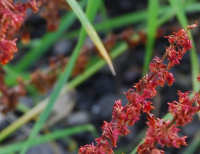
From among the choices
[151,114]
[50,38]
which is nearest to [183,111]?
[151,114]

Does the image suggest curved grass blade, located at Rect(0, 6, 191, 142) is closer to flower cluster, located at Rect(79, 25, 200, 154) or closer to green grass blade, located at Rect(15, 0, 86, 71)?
green grass blade, located at Rect(15, 0, 86, 71)

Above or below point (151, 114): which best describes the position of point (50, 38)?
above

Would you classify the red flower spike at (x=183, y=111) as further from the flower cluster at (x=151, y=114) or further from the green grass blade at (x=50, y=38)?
the green grass blade at (x=50, y=38)

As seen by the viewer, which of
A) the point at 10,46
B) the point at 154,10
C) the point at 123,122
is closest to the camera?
the point at 123,122

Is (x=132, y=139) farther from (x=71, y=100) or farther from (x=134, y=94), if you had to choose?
(x=134, y=94)

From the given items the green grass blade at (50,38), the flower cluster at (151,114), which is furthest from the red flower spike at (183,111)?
the green grass blade at (50,38)

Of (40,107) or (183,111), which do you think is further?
(40,107)

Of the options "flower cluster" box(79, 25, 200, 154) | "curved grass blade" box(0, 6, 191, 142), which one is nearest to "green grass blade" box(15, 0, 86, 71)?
"curved grass blade" box(0, 6, 191, 142)

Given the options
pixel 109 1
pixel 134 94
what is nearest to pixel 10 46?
pixel 134 94

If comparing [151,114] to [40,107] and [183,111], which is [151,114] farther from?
[40,107]
